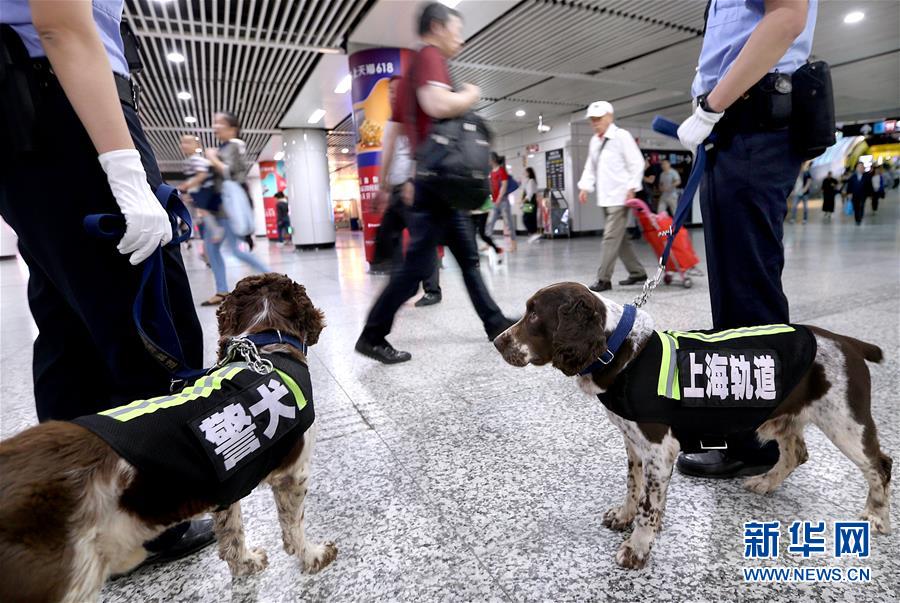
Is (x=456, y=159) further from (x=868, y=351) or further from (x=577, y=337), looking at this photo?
(x=868, y=351)

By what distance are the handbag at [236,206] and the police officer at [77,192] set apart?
176 inches

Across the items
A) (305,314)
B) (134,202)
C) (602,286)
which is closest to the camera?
(134,202)

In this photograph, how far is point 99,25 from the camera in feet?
4.23

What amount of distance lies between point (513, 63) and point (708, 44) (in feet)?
33.9

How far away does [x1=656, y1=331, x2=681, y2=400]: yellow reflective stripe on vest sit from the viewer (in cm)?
142

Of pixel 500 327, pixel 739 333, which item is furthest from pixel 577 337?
pixel 500 327

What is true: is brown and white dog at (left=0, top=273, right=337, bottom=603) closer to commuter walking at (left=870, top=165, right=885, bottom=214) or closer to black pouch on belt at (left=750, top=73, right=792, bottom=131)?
black pouch on belt at (left=750, top=73, right=792, bottom=131)

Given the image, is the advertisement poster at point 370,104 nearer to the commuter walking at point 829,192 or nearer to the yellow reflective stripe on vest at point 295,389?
the yellow reflective stripe on vest at point 295,389

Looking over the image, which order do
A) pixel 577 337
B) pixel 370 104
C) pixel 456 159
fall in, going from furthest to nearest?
pixel 370 104 → pixel 456 159 → pixel 577 337

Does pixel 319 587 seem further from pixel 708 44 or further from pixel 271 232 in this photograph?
pixel 271 232

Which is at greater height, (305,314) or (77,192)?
(77,192)

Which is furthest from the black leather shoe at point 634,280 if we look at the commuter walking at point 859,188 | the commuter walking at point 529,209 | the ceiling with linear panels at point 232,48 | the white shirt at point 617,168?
the commuter walking at point 859,188

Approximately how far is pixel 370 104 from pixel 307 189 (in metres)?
8.15

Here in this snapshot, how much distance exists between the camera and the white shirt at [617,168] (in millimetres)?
5602
